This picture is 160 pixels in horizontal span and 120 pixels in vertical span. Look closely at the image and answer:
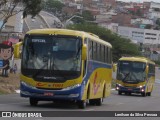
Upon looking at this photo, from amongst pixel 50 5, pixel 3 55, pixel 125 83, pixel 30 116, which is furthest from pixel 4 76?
pixel 50 5

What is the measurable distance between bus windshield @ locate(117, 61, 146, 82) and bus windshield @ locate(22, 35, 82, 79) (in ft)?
84.9

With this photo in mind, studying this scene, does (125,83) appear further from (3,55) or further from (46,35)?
(46,35)

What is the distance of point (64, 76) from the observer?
77.6 ft

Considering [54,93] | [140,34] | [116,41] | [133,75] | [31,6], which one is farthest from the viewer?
[140,34]

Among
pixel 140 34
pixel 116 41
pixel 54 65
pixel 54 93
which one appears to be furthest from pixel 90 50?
pixel 140 34

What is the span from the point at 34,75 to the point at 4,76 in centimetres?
2045

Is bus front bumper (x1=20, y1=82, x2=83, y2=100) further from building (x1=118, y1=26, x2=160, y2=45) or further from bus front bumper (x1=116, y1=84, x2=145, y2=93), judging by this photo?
building (x1=118, y1=26, x2=160, y2=45)

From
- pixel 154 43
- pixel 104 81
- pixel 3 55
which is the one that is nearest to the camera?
pixel 104 81

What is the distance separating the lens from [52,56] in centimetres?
2366

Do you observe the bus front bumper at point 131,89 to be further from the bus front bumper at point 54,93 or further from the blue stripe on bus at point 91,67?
the bus front bumper at point 54,93

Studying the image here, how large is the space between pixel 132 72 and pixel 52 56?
26441 mm

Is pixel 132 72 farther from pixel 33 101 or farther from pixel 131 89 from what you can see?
pixel 33 101

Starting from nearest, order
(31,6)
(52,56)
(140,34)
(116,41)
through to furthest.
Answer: (52,56) → (31,6) → (116,41) → (140,34)

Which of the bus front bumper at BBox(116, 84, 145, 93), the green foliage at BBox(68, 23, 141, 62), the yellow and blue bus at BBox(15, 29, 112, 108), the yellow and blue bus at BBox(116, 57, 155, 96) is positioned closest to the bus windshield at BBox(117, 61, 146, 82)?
the yellow and blue bus at BBox(116, 57, 155, 96)
